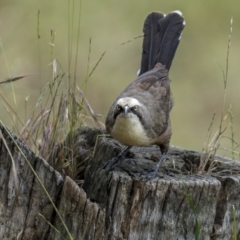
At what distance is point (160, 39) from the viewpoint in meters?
6.86

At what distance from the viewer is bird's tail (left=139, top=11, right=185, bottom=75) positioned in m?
6.77

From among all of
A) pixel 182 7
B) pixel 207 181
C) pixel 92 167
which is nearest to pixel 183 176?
pixel 207 181

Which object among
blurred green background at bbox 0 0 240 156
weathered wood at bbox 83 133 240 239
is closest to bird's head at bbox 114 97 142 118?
weathered wood at bbox 83 133 240 239

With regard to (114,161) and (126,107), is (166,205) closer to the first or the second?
(114,161)

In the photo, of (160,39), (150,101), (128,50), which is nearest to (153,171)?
(150,101)

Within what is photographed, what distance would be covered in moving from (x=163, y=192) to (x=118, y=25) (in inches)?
246

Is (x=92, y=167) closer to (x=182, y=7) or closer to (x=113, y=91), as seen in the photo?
(x=113, y=91)

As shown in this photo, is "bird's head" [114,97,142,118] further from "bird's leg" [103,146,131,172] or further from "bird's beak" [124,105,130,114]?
"bird's leg" [103,146,131,172]

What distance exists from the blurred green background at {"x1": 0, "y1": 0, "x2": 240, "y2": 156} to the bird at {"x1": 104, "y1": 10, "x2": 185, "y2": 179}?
Answer: 7.77ft

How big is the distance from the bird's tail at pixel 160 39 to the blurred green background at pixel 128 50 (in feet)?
7.65

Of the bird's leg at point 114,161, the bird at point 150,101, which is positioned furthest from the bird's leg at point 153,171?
the bird's leg at point 114,161

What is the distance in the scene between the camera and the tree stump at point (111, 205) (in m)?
4.95

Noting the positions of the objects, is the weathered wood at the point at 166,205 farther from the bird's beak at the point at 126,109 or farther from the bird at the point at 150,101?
the bird's beak at the point at 126,109

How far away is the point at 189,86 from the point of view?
10.5 meters
